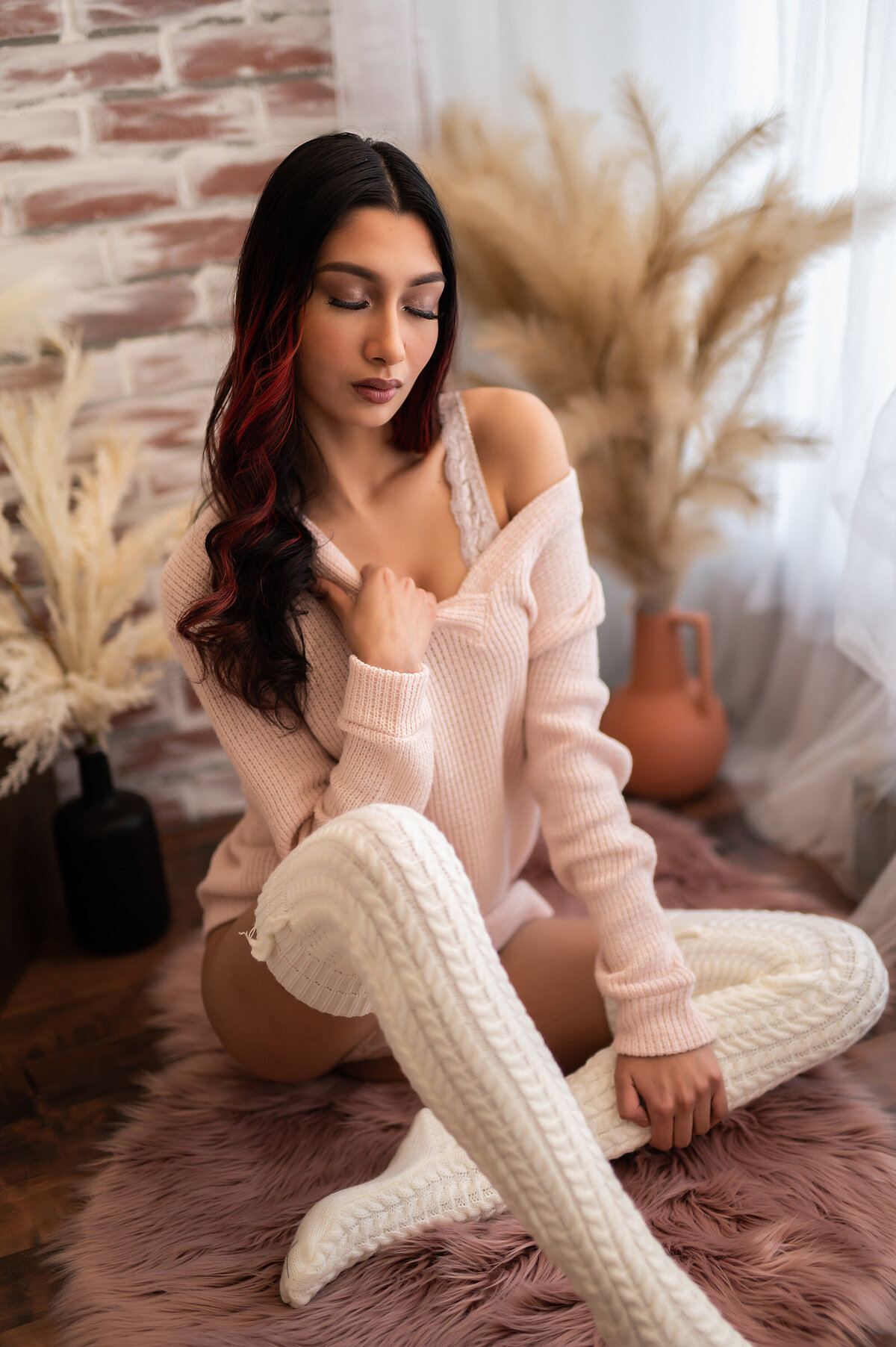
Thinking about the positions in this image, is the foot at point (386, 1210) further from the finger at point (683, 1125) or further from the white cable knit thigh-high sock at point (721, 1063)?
the finger at point (683, 1125)

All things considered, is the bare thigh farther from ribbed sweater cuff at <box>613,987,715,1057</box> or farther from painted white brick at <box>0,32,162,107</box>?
painted white brick at <box>0,32,162,107</box>

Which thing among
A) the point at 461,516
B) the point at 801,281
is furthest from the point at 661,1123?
the point at 801,281

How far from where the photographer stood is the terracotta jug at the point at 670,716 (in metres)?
1.99

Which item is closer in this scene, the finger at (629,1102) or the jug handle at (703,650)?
the finger at (629,1102)

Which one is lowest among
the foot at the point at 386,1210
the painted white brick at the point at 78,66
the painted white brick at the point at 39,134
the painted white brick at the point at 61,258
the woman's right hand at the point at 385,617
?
the foot at the point at 386,1210

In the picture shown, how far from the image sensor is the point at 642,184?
1.84 metres

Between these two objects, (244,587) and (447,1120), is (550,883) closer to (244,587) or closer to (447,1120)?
(244,587)

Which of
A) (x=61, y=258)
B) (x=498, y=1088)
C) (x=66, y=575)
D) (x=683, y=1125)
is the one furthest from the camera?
(x=61, y=258)

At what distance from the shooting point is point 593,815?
120 cm

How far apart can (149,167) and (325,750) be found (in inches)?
45.8

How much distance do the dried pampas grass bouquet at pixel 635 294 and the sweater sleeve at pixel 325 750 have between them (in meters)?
0.79

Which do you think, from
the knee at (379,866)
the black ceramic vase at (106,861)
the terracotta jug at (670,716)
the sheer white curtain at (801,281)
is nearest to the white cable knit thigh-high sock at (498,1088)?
the knee at (379,866)

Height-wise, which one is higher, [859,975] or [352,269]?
[352,269]

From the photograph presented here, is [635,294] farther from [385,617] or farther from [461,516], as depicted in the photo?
[385,617]
